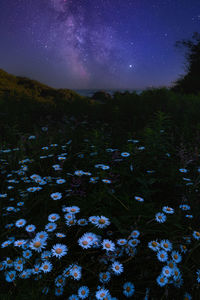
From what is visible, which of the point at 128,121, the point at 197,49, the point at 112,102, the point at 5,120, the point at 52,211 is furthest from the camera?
the point at 197,49

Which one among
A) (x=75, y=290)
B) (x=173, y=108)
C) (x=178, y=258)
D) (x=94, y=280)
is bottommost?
(x=94, y=280)

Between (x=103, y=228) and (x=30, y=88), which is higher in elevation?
(x=30, y=88)

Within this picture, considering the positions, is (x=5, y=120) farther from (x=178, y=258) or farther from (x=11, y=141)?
(x=178, y=258)

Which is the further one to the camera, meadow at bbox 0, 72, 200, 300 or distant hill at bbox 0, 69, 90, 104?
distant hill at bbox 0, 69, 90, 104

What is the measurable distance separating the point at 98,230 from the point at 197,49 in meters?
17.3

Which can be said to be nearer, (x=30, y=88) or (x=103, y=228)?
(x=103, y=228)

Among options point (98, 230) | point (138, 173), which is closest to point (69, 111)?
point (138, 173)

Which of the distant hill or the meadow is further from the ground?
the distant hill

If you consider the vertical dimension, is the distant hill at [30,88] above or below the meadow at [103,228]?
above

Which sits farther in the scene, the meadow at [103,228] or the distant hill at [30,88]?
the distant hill at [30,88]

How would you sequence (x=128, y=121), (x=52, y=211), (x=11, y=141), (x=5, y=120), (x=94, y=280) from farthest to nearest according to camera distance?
1. (x=5, y=120)
2. (x=128, y=121)
3. (x=11, y=141)
4. (x=52, y=211)
5. (x=94, y=280)

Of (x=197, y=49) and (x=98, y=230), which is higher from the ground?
(x=197, y=49)

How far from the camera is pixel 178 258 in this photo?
1514 millimetres

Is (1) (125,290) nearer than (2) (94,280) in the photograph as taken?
Yes
